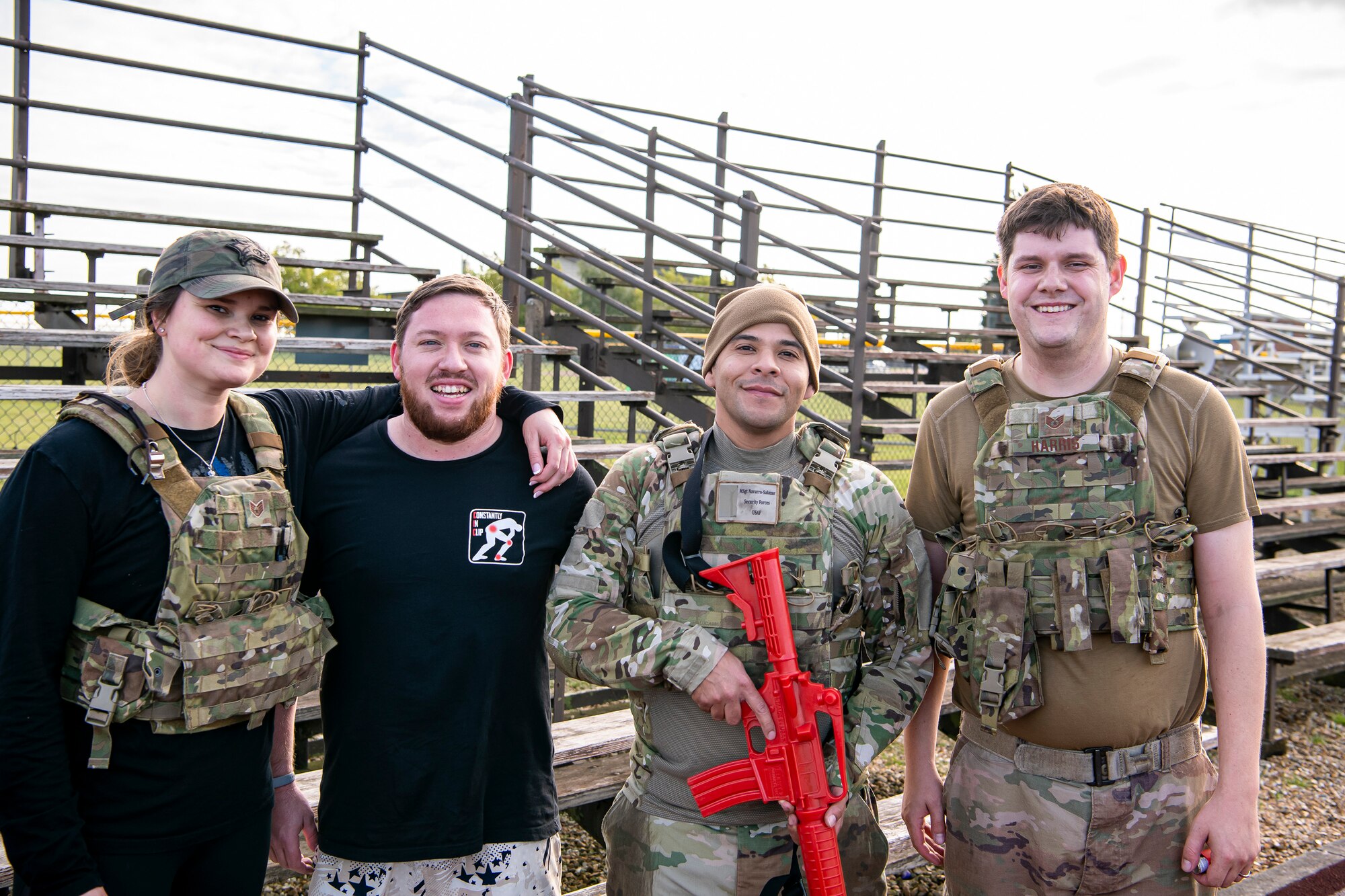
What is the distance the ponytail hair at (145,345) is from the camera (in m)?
1.83

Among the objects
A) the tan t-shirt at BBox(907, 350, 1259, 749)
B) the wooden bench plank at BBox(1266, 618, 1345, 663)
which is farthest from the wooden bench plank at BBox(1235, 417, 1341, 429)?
the tan t-shirt at BBox(907, 350, 1259, 749)

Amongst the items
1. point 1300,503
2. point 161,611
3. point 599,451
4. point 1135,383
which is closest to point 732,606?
point 1135,383

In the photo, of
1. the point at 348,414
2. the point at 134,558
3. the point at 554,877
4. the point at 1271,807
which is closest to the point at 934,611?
the point at 554,877

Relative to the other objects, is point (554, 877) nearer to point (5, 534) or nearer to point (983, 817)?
point (983, 817)

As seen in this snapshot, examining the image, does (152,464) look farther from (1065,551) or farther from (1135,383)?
(1135,383)

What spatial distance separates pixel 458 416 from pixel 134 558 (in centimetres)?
66

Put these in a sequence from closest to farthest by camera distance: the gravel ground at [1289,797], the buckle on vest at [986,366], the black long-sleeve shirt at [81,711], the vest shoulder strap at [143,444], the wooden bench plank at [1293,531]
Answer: the black long-sleeve shirt at [81,711] < the vest shoulder strap at [143,444] < the buckle on vest at [986,366] < the gravel ground at [1289,797] < the wooden bench plank at [1293,531]

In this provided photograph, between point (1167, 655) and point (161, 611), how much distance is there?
200cm

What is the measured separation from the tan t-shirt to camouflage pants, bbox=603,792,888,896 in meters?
0.41

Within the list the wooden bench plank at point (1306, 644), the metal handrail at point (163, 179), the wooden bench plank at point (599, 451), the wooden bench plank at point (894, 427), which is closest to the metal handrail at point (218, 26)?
A: the metal handrail at point (163, 179)

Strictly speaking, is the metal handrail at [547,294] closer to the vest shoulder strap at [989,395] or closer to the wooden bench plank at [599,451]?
the wooden bench plank at [599,451]

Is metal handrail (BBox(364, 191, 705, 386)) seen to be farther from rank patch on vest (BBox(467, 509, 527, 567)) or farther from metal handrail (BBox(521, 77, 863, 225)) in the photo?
rank patch on vest (BBox(467, 509, 527, 567))

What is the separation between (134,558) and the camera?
66.2 inches

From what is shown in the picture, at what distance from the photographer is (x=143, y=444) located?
5.54ft
